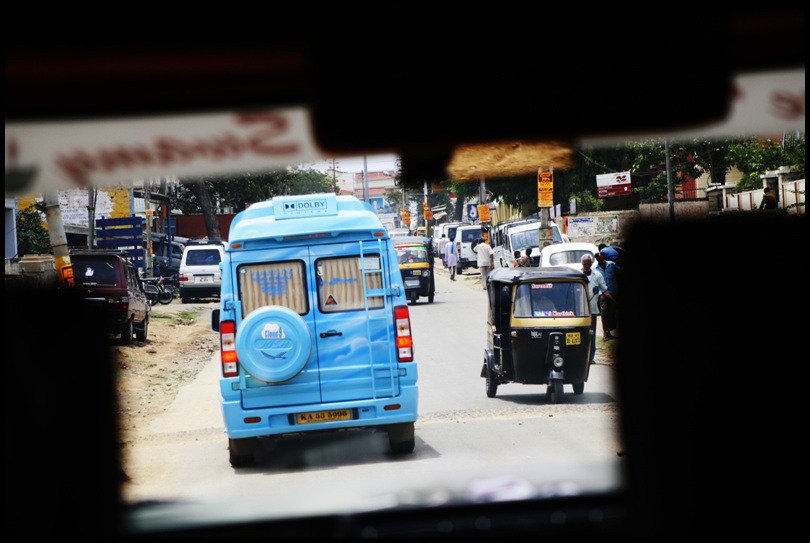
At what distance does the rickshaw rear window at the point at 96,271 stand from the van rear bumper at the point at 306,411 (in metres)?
9.29

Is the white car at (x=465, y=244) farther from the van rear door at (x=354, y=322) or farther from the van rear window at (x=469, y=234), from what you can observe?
the van rear door at (x=354, y=322)

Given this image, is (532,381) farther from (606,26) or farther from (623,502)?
(606,26)

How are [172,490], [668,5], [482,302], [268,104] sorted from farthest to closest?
[482,302]
[172,490]
[268,104]
[668,5]

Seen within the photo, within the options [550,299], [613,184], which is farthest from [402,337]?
[613,184]

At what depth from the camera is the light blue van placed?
861 cm

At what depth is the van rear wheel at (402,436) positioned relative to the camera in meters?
8.97

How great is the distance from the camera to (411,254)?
2623 cm

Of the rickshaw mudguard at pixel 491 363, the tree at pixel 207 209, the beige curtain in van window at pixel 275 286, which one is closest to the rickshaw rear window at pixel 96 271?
the rickshaw mudguard at pixel 491 363

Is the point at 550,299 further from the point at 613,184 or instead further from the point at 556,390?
the point at 613,184

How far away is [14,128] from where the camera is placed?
2.87 m

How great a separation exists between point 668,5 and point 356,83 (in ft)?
2.91

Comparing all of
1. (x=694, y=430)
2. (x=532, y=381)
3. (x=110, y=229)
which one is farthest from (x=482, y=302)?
(x=694, y=430)

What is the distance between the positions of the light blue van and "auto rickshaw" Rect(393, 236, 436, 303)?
1729 cm

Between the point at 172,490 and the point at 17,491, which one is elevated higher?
the point at 17,491
